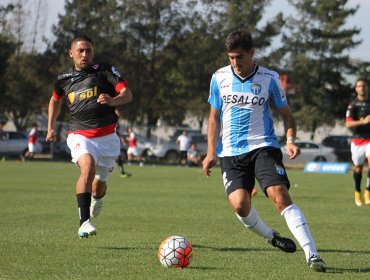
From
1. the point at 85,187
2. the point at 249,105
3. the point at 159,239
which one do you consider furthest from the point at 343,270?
the point at 85,187

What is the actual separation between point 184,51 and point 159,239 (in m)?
49.6

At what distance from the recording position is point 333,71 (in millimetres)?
61000

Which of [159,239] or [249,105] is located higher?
[249,105]

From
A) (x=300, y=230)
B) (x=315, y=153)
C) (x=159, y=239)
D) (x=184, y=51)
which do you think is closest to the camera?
(x=300, y=230)

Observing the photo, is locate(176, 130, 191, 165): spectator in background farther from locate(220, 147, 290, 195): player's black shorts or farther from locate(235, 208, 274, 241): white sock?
locate(220, 147, 290, 195): player's black shorts

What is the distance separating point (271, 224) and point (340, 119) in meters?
50.2

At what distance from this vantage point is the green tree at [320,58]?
2356 inches

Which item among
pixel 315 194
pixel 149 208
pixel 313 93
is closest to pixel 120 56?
pixel 313 93

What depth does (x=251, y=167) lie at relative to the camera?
7727mm

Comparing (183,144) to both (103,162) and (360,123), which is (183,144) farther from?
(103,162)

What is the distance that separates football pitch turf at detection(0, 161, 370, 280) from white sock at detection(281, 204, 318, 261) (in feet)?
0.69

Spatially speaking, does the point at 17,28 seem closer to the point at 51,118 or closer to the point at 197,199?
the point at 197,199

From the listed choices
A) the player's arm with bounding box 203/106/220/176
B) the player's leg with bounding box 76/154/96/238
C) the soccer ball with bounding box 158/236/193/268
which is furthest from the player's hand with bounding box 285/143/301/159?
the player's leg with bounding box 76/154/96/238

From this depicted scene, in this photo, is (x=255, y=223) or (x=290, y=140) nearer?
(x=290, y=140)
